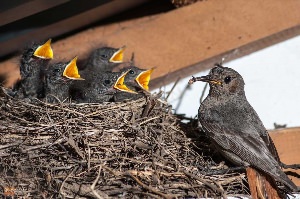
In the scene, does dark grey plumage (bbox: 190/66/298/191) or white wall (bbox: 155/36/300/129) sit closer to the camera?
dark grey plumage (bbox: 190/66/298/191)

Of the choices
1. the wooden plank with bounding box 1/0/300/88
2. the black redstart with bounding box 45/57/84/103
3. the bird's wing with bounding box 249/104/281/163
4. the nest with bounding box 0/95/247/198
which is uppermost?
the wooden plank with bounding box 1/0/300/88

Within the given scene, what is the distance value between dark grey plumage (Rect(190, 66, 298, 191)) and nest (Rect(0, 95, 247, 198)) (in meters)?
0.16

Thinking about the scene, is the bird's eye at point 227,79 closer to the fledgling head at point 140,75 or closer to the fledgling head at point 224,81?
the fledgling head at point 224,81

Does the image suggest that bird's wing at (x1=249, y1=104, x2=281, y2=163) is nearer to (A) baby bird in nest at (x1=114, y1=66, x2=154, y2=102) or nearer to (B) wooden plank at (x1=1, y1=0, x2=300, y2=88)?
(B) wooden plank at (x1=1, y1=0, x2=300, y2=88)

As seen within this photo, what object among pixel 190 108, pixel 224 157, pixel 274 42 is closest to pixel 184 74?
pixel 190 108

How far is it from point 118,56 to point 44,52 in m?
0.58

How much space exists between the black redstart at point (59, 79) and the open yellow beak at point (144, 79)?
435mm

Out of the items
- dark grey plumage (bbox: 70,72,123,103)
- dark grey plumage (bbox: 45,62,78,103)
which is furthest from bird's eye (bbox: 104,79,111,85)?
dark grey plumage (bbox: 45,62,78,103)

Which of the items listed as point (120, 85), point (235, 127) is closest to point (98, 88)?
point (120, 85)

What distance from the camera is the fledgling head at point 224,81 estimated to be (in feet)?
14.6

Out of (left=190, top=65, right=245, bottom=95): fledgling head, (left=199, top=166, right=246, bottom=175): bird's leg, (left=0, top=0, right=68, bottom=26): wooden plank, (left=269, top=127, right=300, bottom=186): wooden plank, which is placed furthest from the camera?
(left=269, top=127, right=300, bottom=186): wooden plank

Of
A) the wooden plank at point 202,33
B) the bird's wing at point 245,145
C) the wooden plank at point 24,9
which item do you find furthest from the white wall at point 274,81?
the wooden plank at point 24,9

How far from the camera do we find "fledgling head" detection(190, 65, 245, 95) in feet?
14.6

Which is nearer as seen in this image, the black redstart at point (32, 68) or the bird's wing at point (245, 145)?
the bird's wing at point (245, 145)
